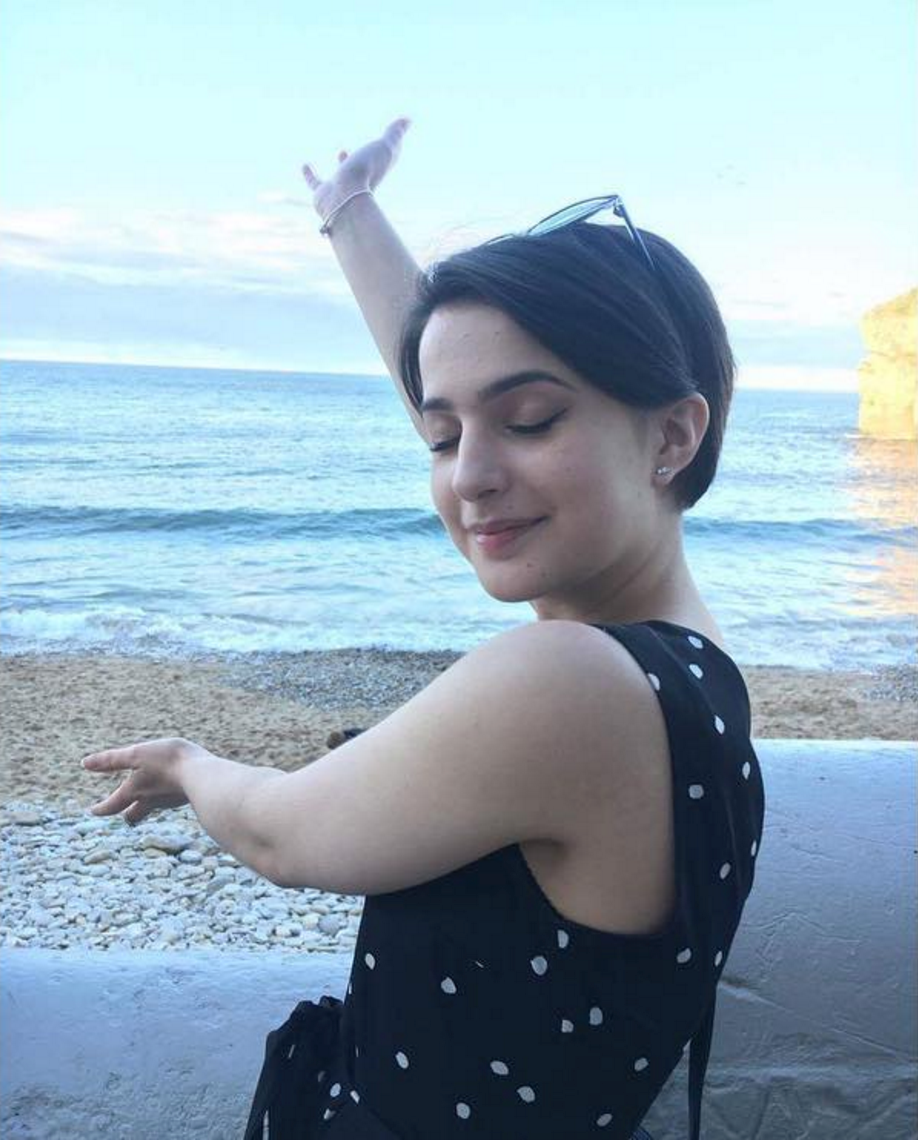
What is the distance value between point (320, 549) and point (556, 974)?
17713 millimetres

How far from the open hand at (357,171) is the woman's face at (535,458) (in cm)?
103

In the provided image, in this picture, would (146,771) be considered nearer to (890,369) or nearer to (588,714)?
(588,714)

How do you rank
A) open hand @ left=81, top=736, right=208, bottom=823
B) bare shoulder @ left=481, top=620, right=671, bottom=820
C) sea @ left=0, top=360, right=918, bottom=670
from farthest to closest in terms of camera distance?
sea @ left=0, top=360, right=918, bottom=670, open hand @ left=81, top=736, right=208, bottom=823, bare shoulder @ left=481, top=620, right=671, bottom=820

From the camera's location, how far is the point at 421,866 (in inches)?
41.5

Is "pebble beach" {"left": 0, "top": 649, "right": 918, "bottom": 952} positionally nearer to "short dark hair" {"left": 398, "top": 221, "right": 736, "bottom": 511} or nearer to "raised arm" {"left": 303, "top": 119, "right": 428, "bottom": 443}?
"raised arm" {"left": 303, "top": 119, "right": 428, "bottom": 443}

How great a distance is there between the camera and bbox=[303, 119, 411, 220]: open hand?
6.95 ft

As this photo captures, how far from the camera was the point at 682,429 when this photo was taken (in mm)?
1203

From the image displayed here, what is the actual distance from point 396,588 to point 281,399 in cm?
4245

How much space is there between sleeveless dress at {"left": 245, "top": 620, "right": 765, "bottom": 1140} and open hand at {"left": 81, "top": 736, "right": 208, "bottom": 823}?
32 cm

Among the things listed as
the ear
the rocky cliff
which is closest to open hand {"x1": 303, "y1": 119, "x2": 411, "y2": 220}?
the ear

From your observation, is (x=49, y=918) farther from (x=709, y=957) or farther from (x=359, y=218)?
(x=709, y=957)

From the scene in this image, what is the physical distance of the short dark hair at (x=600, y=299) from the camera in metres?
1.10

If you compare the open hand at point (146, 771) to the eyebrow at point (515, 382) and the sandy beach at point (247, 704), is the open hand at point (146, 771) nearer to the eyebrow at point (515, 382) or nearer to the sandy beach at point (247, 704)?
the eyebrow at point (515, 382)

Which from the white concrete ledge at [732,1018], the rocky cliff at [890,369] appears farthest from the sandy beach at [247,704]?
the rocky cliff at [890,369]
